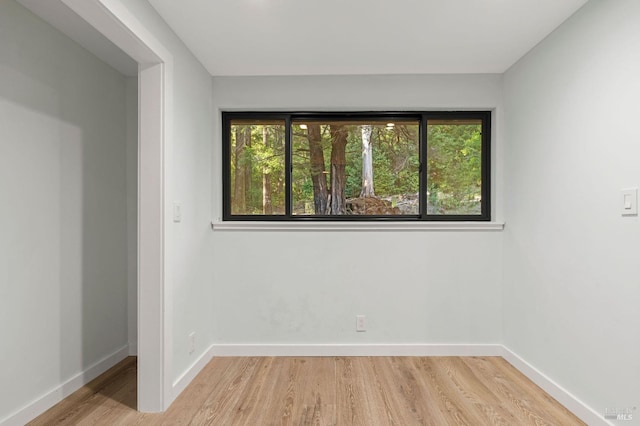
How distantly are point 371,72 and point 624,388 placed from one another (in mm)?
2570

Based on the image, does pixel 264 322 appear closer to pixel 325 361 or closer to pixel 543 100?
pixel 325 361

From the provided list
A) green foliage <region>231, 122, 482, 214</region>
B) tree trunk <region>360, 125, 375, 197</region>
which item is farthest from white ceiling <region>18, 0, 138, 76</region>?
tree trunk <region>360, 125, 375, 197</region>

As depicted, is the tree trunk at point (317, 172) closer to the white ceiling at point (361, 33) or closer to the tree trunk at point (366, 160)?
the tree trunk at point (366, 160)

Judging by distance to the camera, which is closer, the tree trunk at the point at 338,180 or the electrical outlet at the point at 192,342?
the electrical outlet at the point at 192,342

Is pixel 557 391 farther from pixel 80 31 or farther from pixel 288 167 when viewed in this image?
pixel 80 31

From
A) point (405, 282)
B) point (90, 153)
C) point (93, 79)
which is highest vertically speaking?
point (93, 79)

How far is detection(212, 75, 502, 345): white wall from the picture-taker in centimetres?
312

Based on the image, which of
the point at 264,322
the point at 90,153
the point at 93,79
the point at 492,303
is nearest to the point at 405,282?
the point at 492,303

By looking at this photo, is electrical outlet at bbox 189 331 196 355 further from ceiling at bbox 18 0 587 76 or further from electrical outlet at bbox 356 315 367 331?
ceiling at bbox 18 0 587 76

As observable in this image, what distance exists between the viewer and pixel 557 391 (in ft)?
7.71

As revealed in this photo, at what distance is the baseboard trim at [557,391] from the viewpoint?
80.6 inches

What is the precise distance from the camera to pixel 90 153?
2676 mm

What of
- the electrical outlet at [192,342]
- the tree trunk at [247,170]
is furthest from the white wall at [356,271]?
the electrical outlet at [192,342]

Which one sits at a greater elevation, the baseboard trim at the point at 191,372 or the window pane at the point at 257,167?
the window pane at the point at 257,167
